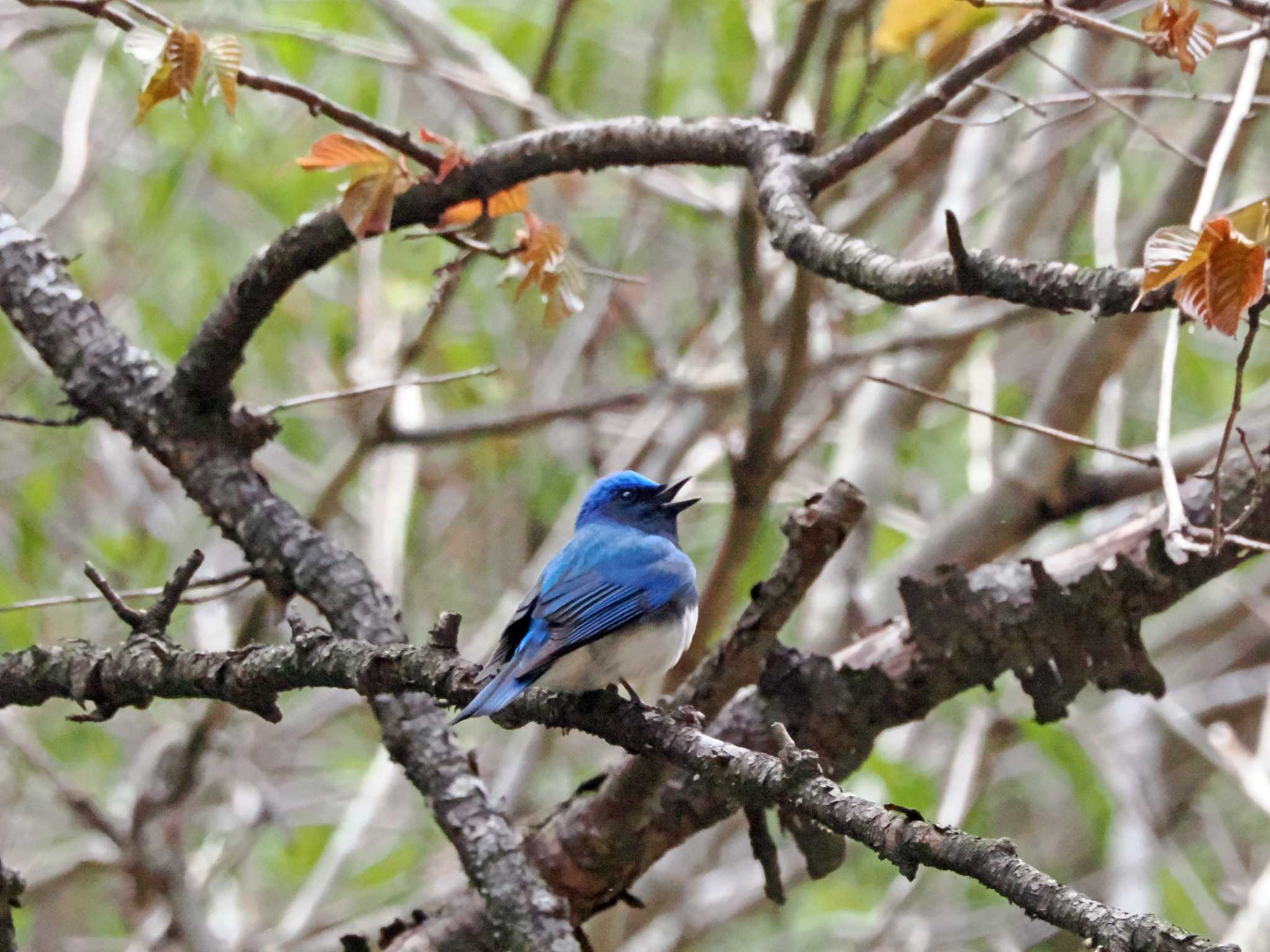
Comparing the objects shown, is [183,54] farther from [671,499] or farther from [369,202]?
[671,499]

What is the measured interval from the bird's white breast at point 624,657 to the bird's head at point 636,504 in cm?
66

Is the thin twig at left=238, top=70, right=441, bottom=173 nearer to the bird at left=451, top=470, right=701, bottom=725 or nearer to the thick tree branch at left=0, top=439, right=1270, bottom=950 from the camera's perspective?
the bird at left=451, top=470, right=701, bottom=725

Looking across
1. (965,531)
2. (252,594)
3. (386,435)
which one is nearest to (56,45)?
(252,594)

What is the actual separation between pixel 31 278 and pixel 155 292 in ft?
15.1

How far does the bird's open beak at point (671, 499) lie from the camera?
3878 mm

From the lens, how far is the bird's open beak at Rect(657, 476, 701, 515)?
388 cm

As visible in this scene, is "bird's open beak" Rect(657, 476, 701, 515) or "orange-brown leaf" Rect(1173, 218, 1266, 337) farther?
"bird's open beak" Rect(657, 476, 701, 515)

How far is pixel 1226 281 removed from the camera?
2035mm

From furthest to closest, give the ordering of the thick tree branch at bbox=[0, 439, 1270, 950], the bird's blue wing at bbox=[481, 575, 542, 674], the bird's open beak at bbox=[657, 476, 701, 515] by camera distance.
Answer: the bird's open beak at bbox=[657, 476, 701, 515] < the thick tree branch at bbox=[0, 439, 1270, 950] < the bird's blue wing at bbox=[481, 575, 542, 674]

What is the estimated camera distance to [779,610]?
3031 millimetres

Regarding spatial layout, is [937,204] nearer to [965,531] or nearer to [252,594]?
[965,531]

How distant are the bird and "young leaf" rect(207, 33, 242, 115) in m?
1.29

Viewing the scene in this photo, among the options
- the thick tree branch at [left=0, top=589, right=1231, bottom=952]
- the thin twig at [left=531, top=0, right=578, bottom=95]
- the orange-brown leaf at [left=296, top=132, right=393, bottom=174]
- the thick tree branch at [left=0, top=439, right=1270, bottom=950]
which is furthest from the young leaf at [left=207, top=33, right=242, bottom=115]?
the thin twig at [left=531, top=0, right=578, bottom=95]

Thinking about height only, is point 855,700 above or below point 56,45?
below
